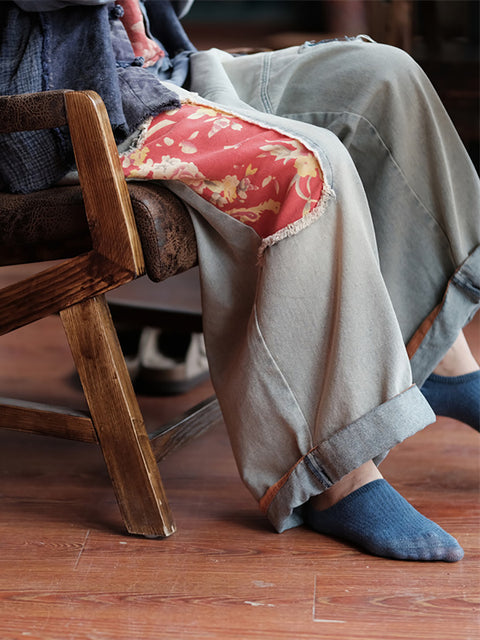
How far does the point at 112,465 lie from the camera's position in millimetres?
969

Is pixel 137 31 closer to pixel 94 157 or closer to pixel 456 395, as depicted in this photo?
pixel 94 157

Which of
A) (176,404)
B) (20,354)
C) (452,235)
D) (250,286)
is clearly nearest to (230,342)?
(250,286)

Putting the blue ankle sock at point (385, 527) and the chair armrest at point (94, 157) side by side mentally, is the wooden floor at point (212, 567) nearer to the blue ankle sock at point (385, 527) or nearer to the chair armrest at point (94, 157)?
the blue ankle sock at point (385, 527)

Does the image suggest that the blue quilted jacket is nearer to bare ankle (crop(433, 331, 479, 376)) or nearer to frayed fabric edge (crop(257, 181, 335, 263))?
frayed fabric edge (crop(257, 181, 335, 263))

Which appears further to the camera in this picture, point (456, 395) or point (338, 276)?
point (456, 395)

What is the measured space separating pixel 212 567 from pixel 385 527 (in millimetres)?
209

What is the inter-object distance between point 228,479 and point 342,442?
1.06 feet

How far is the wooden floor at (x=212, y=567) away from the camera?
0.80 metres

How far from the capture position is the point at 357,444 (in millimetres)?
873

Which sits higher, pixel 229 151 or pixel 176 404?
pixel 229 151

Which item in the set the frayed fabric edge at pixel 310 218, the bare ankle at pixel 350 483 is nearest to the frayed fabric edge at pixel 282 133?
the frayed fabric edge at pixel 310 218

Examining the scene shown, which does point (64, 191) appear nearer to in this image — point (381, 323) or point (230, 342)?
point (230, 342)

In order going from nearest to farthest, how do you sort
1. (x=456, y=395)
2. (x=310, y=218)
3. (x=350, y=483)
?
(x=310, y=218), (x=350, y=483), (x=456, y=395)

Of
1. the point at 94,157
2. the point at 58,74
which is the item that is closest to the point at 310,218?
the point at 94,157
